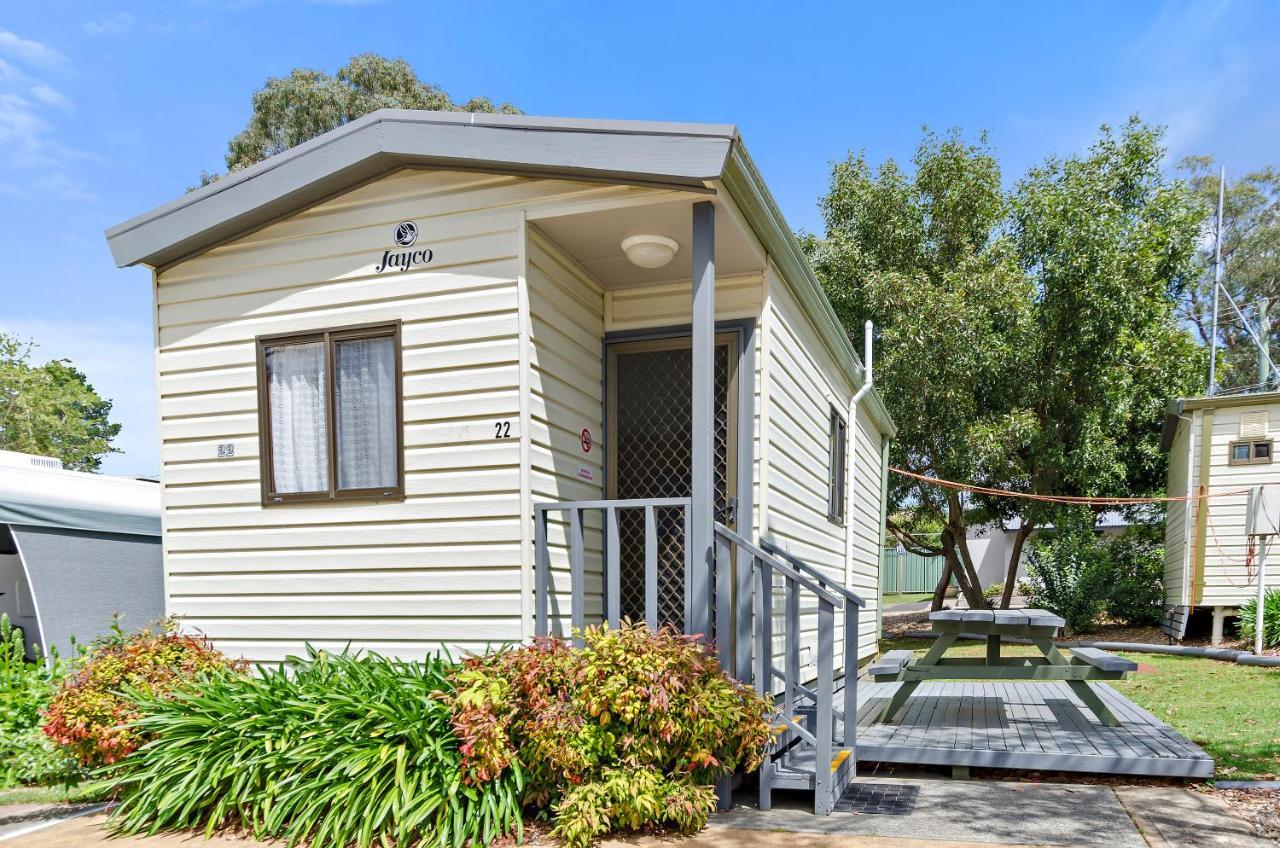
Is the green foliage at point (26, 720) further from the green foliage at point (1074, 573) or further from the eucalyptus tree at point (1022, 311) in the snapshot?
the green foliage at point (1074, 573)

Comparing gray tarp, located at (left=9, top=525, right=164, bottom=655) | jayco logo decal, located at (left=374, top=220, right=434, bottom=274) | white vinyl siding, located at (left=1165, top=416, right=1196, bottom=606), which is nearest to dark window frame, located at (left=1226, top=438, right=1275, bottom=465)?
white vinyl siding, located at (left=1165, top=416, right=1196, bottom=606)

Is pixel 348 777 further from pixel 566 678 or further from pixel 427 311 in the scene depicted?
pixel 427 311

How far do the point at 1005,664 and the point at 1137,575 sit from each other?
10.1 metres

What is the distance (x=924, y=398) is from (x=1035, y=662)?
7.94m

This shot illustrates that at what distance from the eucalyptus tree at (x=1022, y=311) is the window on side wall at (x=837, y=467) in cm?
518

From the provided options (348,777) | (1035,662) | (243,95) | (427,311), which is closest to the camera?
(348,777)

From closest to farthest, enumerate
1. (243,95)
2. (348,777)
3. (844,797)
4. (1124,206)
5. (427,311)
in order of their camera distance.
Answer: (348,777) → (844,797) → (427,311) → (1124,206) → (243,95)

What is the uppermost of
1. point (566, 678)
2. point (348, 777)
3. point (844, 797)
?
point (566, 678)

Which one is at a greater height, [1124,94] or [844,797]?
[1124,94]

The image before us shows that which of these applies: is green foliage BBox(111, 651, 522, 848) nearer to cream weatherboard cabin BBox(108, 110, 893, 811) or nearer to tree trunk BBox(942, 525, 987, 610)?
cream weatherboard cabin BBox(108, 110, 893, 811)

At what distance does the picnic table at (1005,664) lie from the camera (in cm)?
505

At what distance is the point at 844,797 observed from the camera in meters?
4.23

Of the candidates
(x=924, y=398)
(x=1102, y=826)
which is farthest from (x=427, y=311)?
(x=924, y=398)

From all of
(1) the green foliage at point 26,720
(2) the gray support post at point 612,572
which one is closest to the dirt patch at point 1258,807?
(2) the gray support post at point 612,572
